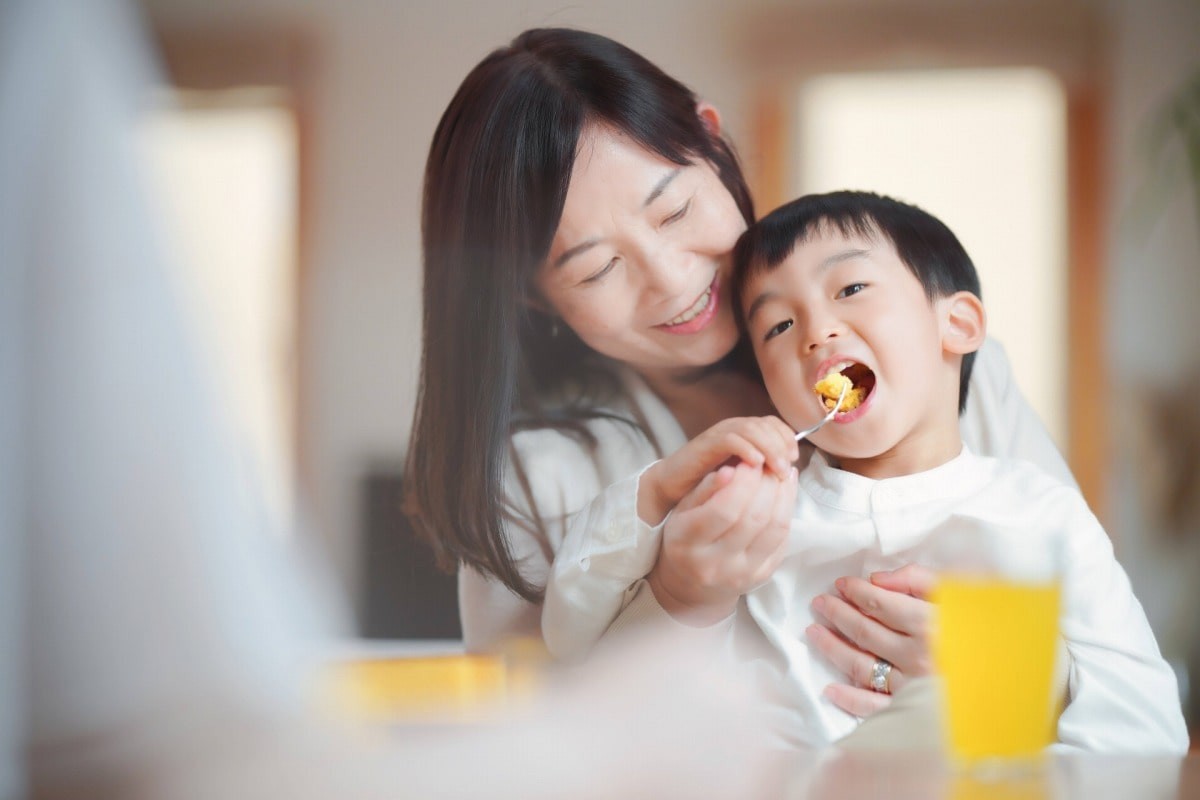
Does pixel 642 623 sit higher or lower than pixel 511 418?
lower

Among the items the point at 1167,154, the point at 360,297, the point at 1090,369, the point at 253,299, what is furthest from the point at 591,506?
the point at 1167,154

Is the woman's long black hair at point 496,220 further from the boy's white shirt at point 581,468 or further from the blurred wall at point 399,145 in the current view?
the blurred wall at point 399,145

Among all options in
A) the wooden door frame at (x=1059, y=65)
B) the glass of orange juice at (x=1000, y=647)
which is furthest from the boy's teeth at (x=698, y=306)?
the wooden door frame at (x=1059, y=65)

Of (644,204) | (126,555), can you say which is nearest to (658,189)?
(644,204)

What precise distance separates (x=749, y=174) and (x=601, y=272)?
46cm

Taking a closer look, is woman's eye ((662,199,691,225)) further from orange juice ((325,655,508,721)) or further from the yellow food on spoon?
orange juice ((325,655,508,721))

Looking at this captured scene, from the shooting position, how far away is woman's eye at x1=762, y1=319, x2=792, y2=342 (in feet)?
3.30

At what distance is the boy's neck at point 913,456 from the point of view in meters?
1.01

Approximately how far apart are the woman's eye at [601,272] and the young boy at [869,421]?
0.43 ft

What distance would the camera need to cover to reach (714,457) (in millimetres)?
902

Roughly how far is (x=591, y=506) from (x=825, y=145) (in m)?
A: 0.91

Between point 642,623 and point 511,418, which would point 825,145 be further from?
point 642,623

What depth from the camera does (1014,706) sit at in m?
0.67

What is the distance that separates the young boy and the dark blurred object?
1.90ft
